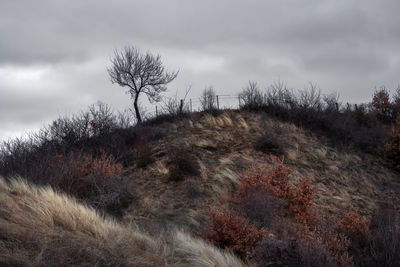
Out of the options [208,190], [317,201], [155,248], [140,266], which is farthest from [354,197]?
[140,266]

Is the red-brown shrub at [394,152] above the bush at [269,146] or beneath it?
beneath

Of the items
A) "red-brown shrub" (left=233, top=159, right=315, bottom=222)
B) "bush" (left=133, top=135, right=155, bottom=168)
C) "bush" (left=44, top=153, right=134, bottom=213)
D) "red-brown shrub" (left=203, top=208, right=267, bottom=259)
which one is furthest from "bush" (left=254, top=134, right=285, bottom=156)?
"red-brown shrub" (left=203, top=208, right=267, bottom=259)

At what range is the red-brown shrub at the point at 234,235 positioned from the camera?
6188 millimetres

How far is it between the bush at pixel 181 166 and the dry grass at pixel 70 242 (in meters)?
3.90

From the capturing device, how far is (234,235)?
631 cm

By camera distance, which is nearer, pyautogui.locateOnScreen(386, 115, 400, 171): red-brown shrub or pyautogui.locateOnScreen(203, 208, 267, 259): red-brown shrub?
pyautogui.locateOnScreen(203, 208, 267, 259): red-brown shrub

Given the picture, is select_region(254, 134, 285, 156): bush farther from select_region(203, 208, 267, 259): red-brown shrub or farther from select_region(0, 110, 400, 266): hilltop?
select_region(203, 208, 267, 259): red-brown shrub

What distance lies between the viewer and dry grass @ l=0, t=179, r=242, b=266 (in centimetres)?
420

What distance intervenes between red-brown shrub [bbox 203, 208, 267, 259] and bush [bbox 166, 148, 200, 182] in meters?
3.73

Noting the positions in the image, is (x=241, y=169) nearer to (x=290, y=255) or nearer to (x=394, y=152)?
(x=290, y=255)

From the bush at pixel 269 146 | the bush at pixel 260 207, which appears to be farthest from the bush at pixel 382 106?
the bush at pixel 260 207

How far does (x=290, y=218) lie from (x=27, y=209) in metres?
5.78

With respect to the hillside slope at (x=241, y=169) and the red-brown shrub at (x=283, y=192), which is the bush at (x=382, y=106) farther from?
the red-brown shrub at (x=283, y=192)

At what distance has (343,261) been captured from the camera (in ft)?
16.9
